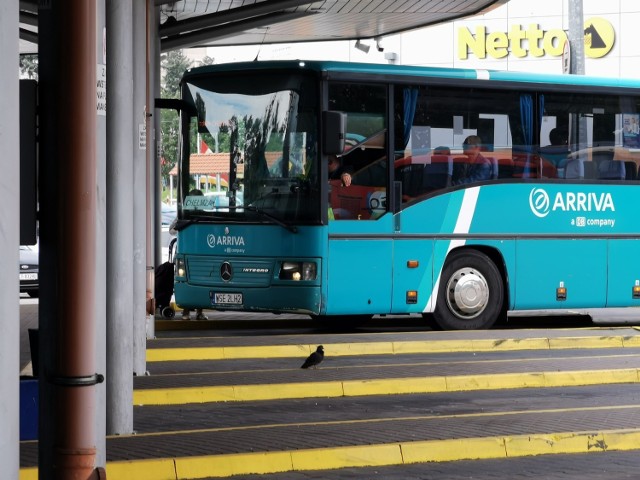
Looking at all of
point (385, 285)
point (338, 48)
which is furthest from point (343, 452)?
point (338, 48)

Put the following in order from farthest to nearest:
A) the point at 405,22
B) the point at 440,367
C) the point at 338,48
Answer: the point at 338,48 < the point at 405,22 < the point at 440,367

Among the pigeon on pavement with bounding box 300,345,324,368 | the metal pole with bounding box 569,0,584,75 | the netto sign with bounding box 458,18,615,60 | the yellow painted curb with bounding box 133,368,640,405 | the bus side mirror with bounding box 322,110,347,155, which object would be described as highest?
the netto sign with bounding box 458,18,615,60

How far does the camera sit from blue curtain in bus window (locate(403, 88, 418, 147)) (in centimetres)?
1642

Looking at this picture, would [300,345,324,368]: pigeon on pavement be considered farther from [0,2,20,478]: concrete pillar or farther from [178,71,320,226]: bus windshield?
[0,2,20,478]: concrete pillar

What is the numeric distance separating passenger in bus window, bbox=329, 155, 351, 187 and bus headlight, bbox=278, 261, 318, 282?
3.51ft

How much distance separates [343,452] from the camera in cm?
856

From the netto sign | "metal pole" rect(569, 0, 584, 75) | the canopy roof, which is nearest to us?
the canopy roof

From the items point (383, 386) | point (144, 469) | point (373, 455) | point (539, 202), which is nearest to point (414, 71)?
point (539, 202)

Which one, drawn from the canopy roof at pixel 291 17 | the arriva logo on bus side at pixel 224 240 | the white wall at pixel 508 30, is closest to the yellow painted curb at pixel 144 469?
the arriva logo on bus side at pixel 224 240

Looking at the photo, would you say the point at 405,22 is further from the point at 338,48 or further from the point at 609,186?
the point at 338,48

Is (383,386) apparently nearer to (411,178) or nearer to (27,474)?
(27,474)

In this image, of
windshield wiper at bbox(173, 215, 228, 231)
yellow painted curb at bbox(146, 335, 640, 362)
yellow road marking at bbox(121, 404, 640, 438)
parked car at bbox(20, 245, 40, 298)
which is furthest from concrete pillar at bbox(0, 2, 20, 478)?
parked car at bbox(20, 245, 40, 298)

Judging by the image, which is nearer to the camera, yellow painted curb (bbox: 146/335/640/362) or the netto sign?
yellow painted curb (bbox: 146/335/640/362)

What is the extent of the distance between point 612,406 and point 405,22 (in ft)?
47.6
